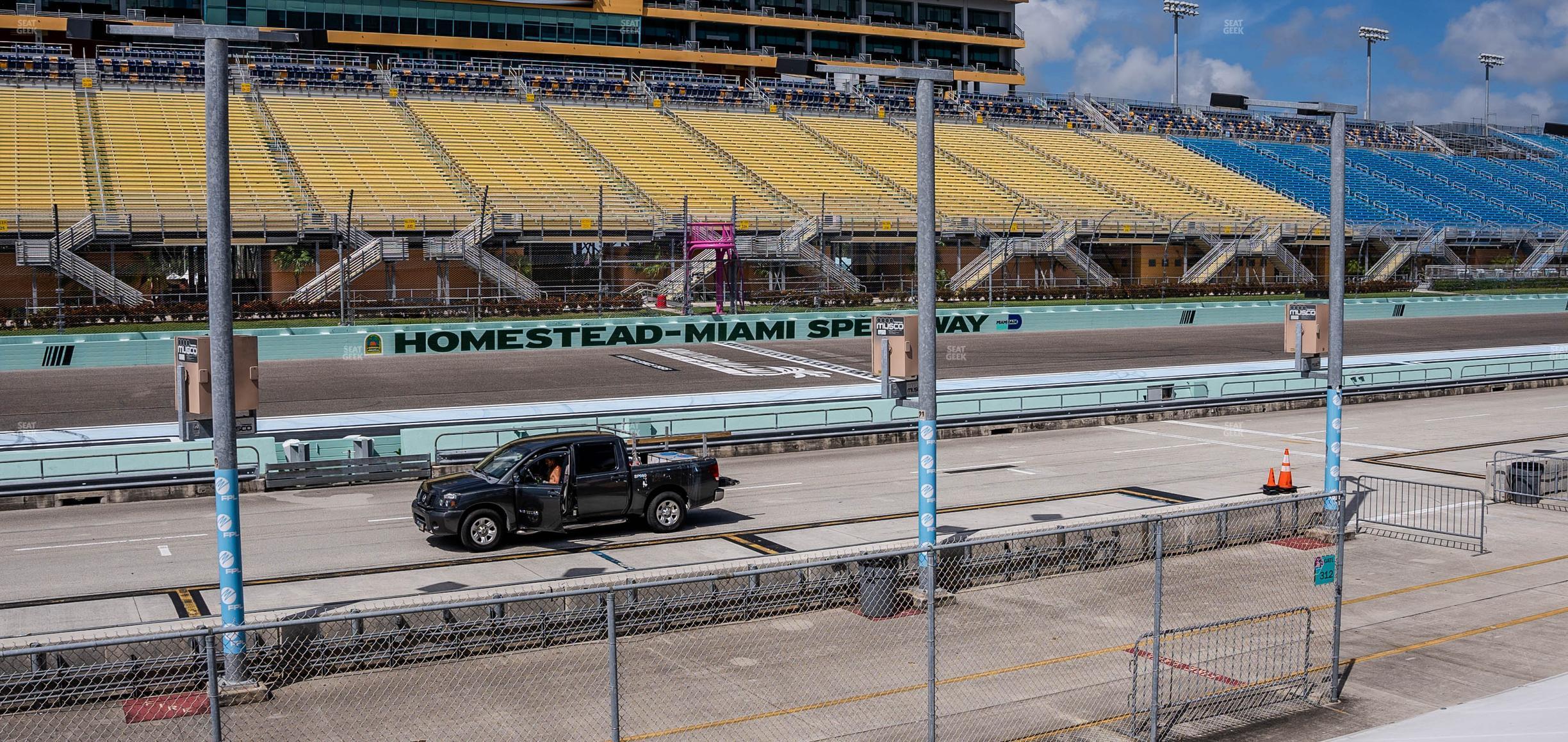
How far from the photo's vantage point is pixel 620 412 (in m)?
28.1

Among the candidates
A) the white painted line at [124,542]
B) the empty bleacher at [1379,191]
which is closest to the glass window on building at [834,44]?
the empty bleacher at [1379,191]

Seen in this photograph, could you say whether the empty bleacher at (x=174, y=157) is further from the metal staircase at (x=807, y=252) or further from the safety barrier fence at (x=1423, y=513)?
the safety barrier fence at (x=1423, y=513)

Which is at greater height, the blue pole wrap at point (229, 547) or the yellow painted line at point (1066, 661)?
the blue pole wrap at point (229, 547)

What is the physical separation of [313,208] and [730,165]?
23.1 meters

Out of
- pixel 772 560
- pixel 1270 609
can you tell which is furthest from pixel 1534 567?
pixel 772 560

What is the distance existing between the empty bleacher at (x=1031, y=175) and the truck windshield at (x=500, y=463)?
53062 millimetres

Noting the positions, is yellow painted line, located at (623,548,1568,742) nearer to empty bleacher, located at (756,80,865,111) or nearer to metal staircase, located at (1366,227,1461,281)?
metal staircase, located at (1366,227,1461,281)

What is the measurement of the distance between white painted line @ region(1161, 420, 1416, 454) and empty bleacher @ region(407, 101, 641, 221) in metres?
31.9

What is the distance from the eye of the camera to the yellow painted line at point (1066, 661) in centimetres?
1087

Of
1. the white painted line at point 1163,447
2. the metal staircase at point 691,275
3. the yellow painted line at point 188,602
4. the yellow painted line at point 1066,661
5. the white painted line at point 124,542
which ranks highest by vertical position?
the metal staircase at point 691,275

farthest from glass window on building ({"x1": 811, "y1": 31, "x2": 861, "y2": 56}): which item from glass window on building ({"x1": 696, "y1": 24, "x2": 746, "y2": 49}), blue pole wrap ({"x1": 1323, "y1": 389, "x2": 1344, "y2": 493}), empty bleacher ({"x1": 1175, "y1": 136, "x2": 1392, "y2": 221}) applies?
blue pole wrap ({"x1": 1323, "y1": 389, "x2": 1344, "y2": 493})

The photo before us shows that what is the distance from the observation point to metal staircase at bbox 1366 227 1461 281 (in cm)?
7625

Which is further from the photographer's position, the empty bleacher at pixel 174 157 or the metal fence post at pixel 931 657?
the empty bleacher at pixel 174 157

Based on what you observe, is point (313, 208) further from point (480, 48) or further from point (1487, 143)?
point (1487, 143)
